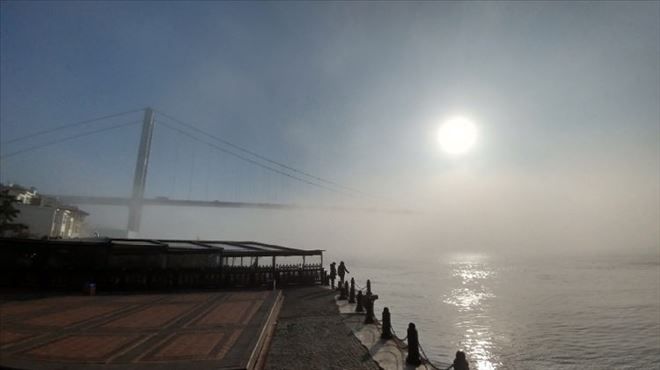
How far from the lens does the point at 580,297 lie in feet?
127

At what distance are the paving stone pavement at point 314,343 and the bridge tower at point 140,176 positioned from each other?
6658 centimetres

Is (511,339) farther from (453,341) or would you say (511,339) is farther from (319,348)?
(319,348)

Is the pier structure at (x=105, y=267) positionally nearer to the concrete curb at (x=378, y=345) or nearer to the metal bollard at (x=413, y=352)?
the concrete curb at (x=378, y=345)

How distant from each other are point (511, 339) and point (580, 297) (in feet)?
80.4

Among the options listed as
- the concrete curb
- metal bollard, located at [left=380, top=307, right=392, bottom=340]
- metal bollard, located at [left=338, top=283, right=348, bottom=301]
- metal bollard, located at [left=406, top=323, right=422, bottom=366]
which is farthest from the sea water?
metal bollard, located at [left=406, top=323, right=422, bottom=366]

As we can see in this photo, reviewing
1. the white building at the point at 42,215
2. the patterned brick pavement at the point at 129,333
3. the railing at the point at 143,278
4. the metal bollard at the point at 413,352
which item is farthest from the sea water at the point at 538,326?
the white building at the point at 42,215

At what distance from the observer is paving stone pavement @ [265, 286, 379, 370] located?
9366 millimetres

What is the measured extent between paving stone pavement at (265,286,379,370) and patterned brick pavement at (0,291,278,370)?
858mm

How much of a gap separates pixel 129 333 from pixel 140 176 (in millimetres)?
79073

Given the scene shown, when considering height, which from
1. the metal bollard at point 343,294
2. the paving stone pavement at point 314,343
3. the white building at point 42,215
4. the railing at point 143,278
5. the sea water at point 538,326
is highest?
the white building at point 42,215

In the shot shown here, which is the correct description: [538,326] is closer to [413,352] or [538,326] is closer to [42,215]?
[413,352]

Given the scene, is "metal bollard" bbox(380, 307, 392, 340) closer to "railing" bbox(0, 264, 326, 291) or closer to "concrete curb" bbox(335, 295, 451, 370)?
"concrete curb" bbox(335, 295, 451, 370)

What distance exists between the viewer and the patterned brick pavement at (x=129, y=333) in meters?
7.66

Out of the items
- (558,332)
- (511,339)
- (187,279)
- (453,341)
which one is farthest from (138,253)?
(558,332)
